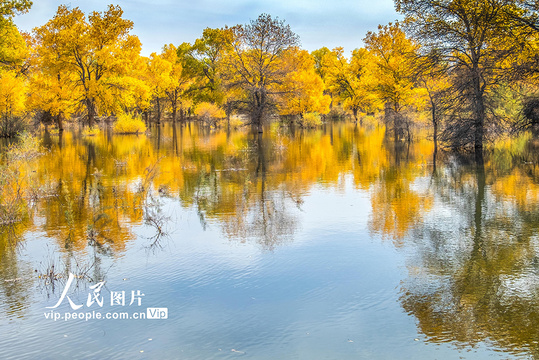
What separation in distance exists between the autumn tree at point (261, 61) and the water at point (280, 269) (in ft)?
87.7

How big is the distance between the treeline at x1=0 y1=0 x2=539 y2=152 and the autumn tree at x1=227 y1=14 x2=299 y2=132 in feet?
0.29

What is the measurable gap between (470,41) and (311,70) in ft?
101

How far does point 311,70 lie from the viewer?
53594 mm

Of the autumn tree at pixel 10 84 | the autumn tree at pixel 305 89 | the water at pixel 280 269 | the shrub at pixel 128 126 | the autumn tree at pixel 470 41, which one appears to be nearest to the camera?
the water at pixel 280 269

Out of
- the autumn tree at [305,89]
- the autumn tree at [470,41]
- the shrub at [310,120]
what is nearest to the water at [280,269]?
the autumn tree at [470,41]

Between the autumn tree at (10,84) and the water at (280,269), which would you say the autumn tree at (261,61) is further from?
the water at (280,269)

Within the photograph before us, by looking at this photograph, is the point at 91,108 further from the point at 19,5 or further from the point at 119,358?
the point at 119,358

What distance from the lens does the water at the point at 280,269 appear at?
17.1 ft

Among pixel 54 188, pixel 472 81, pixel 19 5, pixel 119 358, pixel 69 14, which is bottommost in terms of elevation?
pixel 119 358

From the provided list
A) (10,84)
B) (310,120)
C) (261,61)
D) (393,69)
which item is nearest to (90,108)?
(10,84)

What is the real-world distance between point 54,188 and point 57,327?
9.87m

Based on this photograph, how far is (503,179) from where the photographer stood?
15.4 m

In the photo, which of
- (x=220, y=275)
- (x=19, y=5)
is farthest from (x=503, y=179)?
(x=19, y=5)

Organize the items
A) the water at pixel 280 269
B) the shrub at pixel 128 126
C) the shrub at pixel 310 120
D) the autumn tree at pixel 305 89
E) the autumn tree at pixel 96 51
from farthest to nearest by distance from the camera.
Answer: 1. the shrub at pixel 310 120
2. the autumn tree at pixel 305 89
3. the shrub at pixel 128 126
4. the autumn tree at pixel 96 51
5. the water at pixel 280 269
